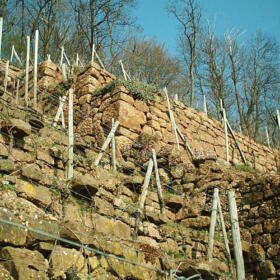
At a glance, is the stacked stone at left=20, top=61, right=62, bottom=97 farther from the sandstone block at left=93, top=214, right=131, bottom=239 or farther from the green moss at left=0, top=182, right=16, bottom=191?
the green moss at left=0, top=182, right=16, bottom=191

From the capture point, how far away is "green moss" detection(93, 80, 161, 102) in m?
9.17

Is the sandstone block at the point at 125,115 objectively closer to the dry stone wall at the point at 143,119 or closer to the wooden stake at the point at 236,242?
the dry stone wall at the point at 143,119

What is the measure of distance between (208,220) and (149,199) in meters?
0.97

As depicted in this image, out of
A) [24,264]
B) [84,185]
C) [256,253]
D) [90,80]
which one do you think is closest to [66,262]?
[24,264]

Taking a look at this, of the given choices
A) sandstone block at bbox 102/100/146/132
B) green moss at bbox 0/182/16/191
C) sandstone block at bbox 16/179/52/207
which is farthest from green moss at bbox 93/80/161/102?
green moss at bbox 0/182/16/191

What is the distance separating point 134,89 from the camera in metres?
9.29

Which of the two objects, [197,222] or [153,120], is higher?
[153,120]

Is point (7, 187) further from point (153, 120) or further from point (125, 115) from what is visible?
point (153, 120)

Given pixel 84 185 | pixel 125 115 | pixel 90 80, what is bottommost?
pixel 84 185

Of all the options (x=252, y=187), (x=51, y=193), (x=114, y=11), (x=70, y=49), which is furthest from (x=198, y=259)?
(x=70, y=49)

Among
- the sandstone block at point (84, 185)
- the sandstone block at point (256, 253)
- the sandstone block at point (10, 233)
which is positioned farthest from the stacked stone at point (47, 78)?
the sandstone block at point (10, 233)

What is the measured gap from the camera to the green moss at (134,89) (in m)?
9.17

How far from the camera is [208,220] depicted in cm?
642

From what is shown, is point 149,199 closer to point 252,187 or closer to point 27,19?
point 252,187
